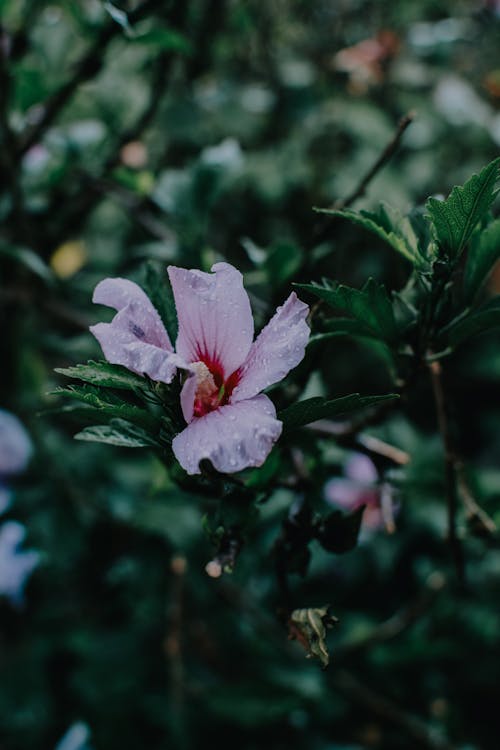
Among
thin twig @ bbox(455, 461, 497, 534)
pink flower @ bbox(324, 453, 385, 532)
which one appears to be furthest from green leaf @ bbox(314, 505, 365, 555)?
pink flower @ bbox(324, 453, 385, 532)

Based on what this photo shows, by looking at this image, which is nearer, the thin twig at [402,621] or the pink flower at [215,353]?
the pink flower at [215,353]

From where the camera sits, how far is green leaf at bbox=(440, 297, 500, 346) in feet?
2.07

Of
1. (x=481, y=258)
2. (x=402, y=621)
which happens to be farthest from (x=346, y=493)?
(x=481, y=258)

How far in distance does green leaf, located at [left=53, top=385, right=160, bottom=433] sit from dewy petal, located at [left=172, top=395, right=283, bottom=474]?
4cm

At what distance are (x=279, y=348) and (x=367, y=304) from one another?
0.37 feet

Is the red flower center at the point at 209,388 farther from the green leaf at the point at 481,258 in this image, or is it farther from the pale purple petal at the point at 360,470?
the pale purple petal at the point at 360,470

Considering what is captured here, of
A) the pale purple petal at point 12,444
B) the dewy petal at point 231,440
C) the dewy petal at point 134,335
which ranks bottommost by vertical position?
the pale purple petal at point 12,444

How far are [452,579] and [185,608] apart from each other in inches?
21.1

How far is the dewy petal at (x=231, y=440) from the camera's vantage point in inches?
20.9

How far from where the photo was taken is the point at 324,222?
0.90m

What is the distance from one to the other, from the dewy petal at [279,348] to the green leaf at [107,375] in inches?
3.3

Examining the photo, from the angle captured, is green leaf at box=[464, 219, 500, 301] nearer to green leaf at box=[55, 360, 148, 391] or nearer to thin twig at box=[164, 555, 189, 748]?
green leaf at box=[55, 360, 148, 391]

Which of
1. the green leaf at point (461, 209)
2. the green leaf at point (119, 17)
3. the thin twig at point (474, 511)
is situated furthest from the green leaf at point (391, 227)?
the green leaf at point (119, 17)

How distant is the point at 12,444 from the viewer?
1.36 metres
